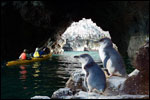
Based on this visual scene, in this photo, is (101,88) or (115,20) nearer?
(101,88)

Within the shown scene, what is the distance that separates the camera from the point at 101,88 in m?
3.91

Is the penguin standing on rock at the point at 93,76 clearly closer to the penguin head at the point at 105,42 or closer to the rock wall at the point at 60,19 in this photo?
the penguin head at the point at 105,42

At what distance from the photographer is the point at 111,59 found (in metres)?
4.40

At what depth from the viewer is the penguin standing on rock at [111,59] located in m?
4.41

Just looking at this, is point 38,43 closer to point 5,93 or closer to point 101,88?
point 5,93

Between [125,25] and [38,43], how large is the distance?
32.7 feet

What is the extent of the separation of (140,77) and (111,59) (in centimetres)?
72

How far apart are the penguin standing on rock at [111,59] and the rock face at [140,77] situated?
49 centimetres

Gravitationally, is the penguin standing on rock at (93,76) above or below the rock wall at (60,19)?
below

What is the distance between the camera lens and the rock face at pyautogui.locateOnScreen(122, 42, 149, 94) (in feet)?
12.8

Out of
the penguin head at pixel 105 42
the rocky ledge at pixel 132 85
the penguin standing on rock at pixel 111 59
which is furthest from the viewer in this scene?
the penguin head at pixel 105 42

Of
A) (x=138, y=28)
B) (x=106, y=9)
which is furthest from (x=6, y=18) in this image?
(x=138, y=28)

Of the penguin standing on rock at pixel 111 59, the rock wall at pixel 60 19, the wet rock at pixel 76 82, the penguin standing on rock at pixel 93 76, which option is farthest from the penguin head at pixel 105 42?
the rock wall at pixel 60 19

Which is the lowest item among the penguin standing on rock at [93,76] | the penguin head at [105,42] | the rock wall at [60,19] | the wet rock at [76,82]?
the wet rock at [76,82]
